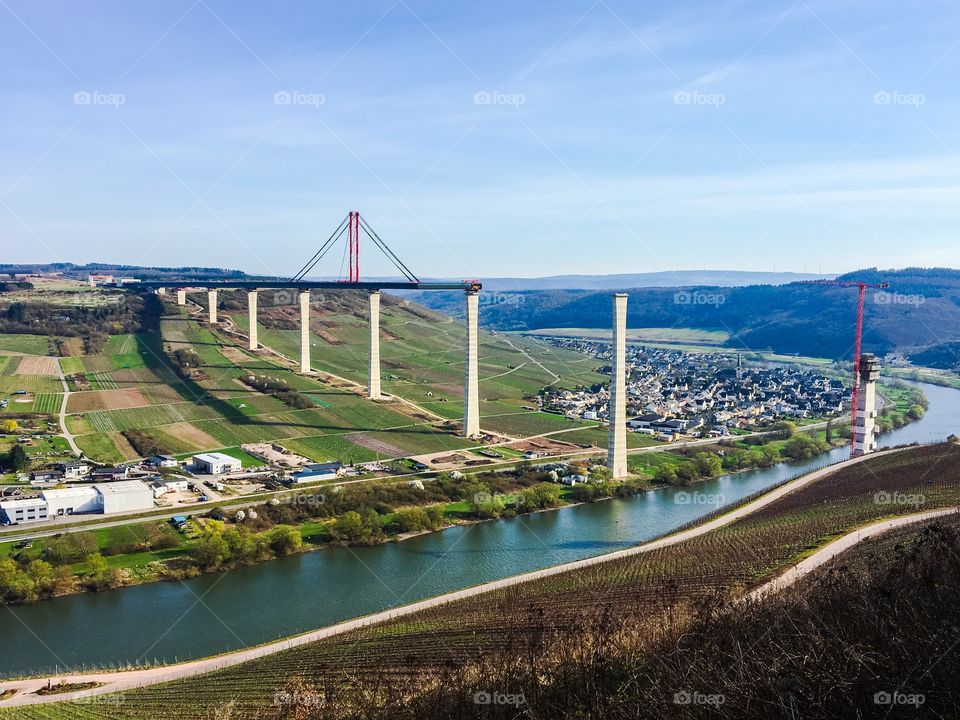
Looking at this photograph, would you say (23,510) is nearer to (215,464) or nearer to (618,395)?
(215,464)

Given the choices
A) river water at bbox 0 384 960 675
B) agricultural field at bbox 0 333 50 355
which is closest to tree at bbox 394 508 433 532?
river water at bbox 0 384 960 675

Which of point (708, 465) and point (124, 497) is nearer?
point (124, 497)

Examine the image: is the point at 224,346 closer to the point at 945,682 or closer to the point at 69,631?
the point at 69,631

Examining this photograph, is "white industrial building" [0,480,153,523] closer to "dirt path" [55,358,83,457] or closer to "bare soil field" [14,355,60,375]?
"dirt path" [55,358,83,457]

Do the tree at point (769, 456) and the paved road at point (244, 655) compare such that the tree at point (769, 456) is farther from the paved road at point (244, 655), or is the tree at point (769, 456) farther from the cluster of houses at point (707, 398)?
the paved road at point (244, 655)

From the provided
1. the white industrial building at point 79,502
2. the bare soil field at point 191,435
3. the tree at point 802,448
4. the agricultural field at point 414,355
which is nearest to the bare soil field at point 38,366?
the bare soil field at point 191,435

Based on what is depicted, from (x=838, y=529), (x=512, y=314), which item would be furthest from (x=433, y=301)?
(x=838, y=529)

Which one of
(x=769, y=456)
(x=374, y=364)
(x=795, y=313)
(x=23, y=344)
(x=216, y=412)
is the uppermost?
(x=795, y=313)

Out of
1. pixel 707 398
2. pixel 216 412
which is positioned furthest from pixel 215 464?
pixel 707 398

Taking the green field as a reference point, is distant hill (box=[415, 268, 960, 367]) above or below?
above
